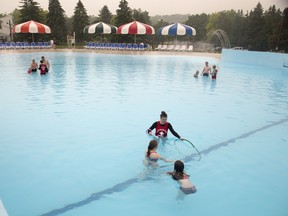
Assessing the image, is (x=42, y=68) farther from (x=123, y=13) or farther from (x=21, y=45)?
(x=123, y=13)

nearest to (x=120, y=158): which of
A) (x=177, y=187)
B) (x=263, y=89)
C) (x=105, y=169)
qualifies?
(x=105, y=169)

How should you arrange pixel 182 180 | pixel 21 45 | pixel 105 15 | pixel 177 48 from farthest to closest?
pixel 105 15 < pixel 177 48 < pixel 21 45 < pixel 182 180

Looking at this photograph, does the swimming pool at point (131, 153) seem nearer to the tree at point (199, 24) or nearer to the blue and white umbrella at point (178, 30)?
the blue and white umbrella at point (178, 30)

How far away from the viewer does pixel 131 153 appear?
6539mm

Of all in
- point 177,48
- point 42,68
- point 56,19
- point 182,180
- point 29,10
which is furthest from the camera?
point 56,19

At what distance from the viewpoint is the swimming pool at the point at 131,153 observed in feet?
15.1

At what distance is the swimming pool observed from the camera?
461 cm

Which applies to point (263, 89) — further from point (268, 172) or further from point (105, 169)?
point (105, 169)

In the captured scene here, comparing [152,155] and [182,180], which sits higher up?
[152,155]

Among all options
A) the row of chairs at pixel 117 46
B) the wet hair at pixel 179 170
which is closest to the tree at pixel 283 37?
the row of chairs at pixel 117 46

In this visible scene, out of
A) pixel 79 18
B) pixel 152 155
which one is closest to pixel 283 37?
pixel 79 18

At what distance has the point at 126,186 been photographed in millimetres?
5051

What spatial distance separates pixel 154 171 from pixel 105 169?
0.99m

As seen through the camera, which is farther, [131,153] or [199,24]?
[199,24]
